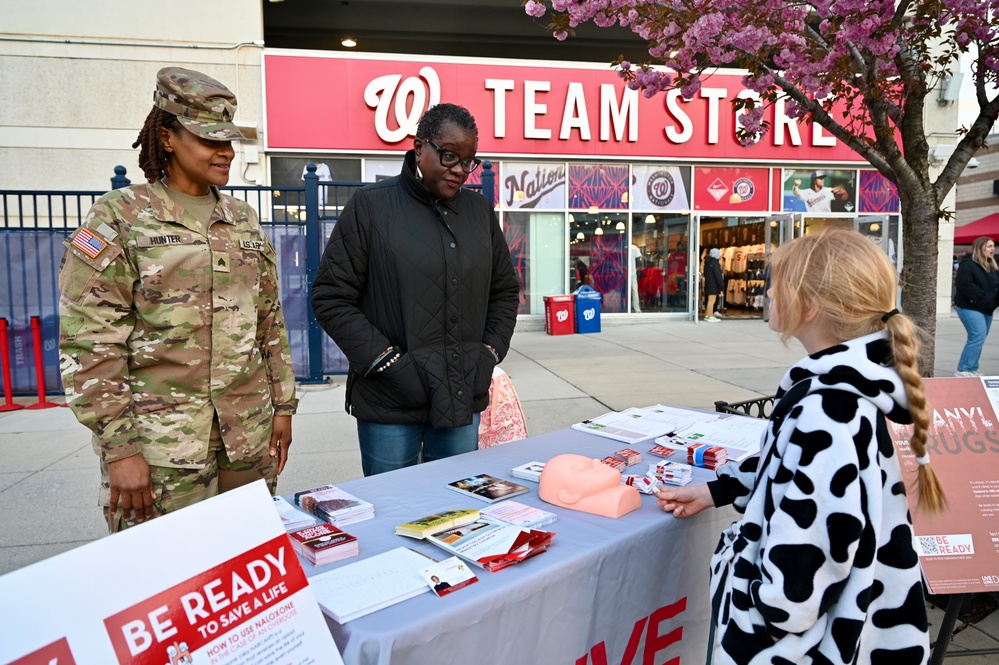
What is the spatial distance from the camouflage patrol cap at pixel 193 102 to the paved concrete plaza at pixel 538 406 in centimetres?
179

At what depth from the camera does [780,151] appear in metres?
13.4

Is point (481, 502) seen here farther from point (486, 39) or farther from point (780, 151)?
point (486, 39)

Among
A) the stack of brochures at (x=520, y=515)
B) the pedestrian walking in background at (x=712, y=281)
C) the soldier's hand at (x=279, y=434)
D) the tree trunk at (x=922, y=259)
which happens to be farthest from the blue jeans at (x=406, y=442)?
the pedestrian walking in background at (x=712, y=281)

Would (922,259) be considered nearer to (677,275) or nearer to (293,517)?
(293,517)

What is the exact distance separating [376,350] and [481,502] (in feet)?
2.54

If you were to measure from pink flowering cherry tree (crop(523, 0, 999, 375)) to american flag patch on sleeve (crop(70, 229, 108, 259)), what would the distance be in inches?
94.3

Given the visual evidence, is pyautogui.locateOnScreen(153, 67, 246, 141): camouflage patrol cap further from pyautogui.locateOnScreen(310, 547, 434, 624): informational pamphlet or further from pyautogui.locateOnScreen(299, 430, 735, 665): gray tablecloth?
pyautogui.locateOnScreen(310, 547, 434, 624): informational pamphlet

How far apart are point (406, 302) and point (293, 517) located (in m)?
0.96

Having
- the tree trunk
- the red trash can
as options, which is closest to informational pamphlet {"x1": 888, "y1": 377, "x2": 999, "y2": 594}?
the tree trunk

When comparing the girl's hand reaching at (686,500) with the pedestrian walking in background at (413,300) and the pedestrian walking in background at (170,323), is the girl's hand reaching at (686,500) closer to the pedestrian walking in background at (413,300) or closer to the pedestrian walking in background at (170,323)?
the pedestrian walking in background at (413,300)

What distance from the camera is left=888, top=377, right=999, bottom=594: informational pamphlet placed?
7.61 feet

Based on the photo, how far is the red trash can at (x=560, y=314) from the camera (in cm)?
1234

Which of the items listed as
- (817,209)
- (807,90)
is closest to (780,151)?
(817,209)

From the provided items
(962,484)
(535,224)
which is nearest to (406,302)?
(962,484)
